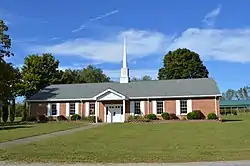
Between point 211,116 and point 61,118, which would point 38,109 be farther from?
point 211,116

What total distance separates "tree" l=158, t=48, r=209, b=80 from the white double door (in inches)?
1264

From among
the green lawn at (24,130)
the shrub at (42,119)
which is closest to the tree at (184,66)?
the shrub at (42,119)

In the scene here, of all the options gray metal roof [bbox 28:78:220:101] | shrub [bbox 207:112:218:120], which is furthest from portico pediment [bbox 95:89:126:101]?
shrub [bbox 207:112:218:120]

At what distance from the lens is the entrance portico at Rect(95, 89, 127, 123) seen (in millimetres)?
42031

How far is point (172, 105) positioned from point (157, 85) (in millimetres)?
4717

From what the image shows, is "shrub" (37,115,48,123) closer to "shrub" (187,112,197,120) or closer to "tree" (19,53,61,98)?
"tree" (19,53,61,98)

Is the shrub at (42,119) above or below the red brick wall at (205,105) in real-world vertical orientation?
below

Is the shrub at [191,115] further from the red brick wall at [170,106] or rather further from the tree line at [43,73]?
the tree line at [43,73]

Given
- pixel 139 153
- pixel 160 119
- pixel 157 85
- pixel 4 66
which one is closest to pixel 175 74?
pixel 157 85

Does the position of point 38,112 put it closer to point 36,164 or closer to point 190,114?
point 190,114

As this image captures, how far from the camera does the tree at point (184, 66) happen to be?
73062 millimetres

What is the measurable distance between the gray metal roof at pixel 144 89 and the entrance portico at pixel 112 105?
1.65 metres

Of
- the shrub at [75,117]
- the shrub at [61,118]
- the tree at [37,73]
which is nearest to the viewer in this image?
the shrub at [75,117]

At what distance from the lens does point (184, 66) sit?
240 ft
